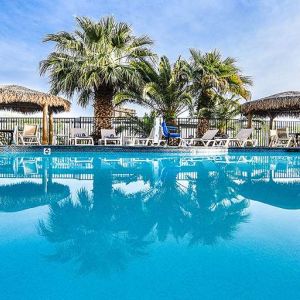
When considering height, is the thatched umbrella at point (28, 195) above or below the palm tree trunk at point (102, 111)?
below

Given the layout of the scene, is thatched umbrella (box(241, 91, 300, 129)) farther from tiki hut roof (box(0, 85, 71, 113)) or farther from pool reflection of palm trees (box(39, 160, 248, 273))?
pool reflection of palm trees (box(39, 160, 248, 273))

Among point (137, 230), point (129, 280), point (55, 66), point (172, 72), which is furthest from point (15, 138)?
point (129, 280)

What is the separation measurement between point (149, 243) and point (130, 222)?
58 cm

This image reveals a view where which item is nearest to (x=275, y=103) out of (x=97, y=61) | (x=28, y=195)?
(x=97, y=61)

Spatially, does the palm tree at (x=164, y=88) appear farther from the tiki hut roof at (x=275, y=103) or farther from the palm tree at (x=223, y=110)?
the tiki hut roof at (x=275, y=103)

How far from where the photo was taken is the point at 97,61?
1348 cm

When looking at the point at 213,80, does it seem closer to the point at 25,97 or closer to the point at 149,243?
the point at 25,97

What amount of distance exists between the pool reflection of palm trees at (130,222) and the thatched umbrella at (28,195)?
0.91 ft

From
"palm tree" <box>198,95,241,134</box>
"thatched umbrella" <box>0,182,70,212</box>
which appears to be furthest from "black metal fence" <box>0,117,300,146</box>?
"thatched umbrella" <box>0,182,70,212</box>

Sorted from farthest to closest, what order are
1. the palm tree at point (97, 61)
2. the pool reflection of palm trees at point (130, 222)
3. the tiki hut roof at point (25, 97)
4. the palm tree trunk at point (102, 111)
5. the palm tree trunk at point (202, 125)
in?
1. the palm tree trunk at point (202, 125)
2. the palm tree trunk at point (102, 111)
3. the palm tree at point (97, 61)
4. the tiki hut roof at point (25, 97)
5. the pool reflection of palm trees at point (130, 222)

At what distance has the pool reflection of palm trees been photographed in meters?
2.13

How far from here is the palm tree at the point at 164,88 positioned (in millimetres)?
14430

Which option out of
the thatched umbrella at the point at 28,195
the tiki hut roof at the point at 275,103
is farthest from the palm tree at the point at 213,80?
→ the thatched umbrella at the point at 28,195

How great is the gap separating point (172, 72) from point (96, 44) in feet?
11.8
